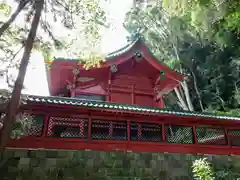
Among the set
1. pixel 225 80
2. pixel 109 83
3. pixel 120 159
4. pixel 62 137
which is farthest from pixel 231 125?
pixel 225 80

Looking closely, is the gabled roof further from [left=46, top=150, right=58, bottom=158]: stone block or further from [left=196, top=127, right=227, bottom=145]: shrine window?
[left=46, top=150, right=58, bottom=158]: stone block

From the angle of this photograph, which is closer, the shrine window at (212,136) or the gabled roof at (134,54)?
the shrine window at (212,136)

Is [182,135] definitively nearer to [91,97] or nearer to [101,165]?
[101,165]

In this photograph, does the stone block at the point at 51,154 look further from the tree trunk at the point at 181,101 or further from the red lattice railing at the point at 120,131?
the tree trunk at the point at 181,101

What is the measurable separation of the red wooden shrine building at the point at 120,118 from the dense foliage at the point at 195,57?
8.88 m

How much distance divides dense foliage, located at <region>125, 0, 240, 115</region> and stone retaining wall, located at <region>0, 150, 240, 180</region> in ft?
36.6

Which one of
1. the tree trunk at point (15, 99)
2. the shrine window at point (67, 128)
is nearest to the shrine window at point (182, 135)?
the shrine window at point (67, 128)

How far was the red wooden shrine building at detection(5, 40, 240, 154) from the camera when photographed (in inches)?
285

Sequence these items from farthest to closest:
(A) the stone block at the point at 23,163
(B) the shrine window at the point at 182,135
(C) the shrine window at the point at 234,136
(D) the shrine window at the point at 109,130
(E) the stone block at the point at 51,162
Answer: (C) the shrine window at the point at 234,136 → (B) the shrine window at the point at 182,135 → (D) the shrine window at the point at 109,130 → (E) the stone block at the point at 51,162 → (A) the stone block at the point at 23,163

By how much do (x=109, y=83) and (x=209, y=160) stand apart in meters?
4.91

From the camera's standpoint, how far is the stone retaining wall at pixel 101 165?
21.6 feet

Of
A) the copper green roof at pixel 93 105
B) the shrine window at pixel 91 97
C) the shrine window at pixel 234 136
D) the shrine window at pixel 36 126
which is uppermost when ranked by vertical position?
the shrine window at pixel 91 97

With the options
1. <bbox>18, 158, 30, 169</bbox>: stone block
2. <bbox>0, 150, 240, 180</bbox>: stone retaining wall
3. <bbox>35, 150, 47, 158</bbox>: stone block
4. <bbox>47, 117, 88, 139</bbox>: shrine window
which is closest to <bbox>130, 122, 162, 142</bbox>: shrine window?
<bbox>0, 150, 240, 180</bbox>: stone retaining wall

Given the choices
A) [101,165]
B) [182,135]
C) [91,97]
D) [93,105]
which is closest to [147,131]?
[182,135]
